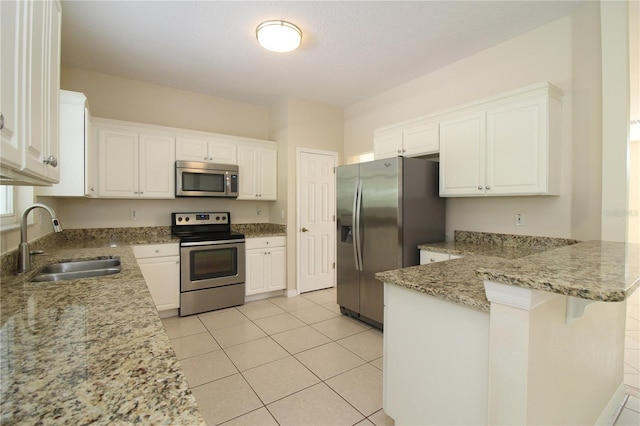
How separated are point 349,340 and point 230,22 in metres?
3.01

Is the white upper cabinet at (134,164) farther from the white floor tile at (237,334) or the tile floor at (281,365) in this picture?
the white floor tile at (237,334)

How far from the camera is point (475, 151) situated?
2746 millimetres

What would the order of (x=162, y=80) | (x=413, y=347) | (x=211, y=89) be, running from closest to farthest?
1. (x=413, y=347)
2. (x=162, y=80)
3. (x=211, y=89)

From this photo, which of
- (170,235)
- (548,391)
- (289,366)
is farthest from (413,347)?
(170,235)

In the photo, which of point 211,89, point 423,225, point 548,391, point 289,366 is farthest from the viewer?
point 211,89

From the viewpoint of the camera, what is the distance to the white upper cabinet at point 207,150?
3699 mm

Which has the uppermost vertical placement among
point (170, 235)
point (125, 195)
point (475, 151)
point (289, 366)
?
point (475, 151)

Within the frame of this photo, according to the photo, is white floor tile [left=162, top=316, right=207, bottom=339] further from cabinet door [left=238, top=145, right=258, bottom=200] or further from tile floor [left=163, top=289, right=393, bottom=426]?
cabinet door [left=238, top=145, right=258, bottom=200]

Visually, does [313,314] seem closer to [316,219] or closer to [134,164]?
[316,219]

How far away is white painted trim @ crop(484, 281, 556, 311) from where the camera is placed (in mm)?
1026

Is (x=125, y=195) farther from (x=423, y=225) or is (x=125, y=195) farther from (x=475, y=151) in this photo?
(x=475, y=151)

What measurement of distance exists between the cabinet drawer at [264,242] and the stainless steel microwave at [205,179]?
2.12ft

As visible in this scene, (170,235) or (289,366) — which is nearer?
(289,366)

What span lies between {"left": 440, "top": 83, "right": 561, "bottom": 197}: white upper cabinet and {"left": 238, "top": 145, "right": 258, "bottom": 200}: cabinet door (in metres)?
2.50
